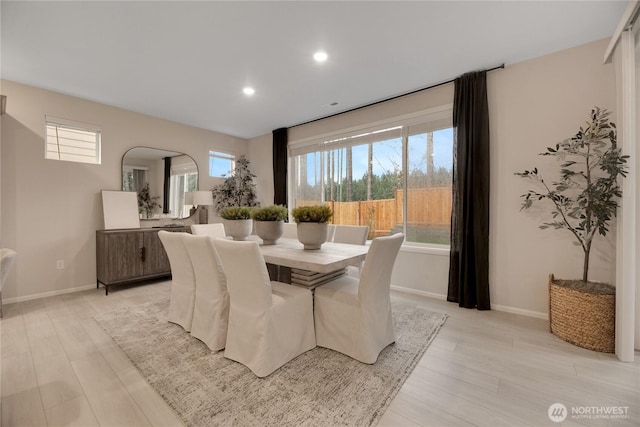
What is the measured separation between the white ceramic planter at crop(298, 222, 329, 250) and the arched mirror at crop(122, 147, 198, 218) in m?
3.29

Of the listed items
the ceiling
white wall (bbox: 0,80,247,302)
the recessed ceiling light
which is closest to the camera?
the ceiling

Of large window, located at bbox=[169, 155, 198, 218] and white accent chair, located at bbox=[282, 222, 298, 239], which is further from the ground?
large window, located at bbox=[169, 155, 198, 218]

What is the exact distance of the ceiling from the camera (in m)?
2.00

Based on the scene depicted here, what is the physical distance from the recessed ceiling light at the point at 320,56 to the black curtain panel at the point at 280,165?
7.72 ft

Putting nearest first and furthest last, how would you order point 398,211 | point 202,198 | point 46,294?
point 46,294, point 398,211, point 202,198

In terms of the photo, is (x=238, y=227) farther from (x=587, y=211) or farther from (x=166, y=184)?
(x=587, y=211)

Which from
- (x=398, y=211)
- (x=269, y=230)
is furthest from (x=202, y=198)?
(x=398, y=211)

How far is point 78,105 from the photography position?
141 inches

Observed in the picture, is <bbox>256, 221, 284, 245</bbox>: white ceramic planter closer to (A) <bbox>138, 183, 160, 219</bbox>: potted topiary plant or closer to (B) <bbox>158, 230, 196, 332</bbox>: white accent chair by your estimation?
(B) <bbox>158, 230, 196, 332</bbox>: white accent chair

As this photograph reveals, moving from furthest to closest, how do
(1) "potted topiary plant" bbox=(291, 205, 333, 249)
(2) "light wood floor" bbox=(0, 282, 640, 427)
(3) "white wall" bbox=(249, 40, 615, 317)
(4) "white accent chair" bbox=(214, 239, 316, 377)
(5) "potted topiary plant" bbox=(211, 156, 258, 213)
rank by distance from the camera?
(5) "potted topiary plant" bbox=(211, 156, 258, 213)
(3) "white wall" bbox=(249, 40, 615, 317)
(1) "potted topiary plant" bbox=(291, 205, 333, 249)
(4) "white accent chair" bbox=(214, 239, 316, 377)
(2) "light wood floor" bbox=(0, 282, 640, 427)

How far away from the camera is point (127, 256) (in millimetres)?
3617

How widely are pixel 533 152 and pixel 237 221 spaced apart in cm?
321

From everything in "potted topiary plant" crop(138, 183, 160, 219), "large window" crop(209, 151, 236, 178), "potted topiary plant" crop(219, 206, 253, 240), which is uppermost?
"large window" crop(209, 151, 236, 178)

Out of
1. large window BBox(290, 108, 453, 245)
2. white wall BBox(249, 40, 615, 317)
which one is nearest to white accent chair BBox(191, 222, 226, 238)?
large window BBox(290, 108, 453, 245)
